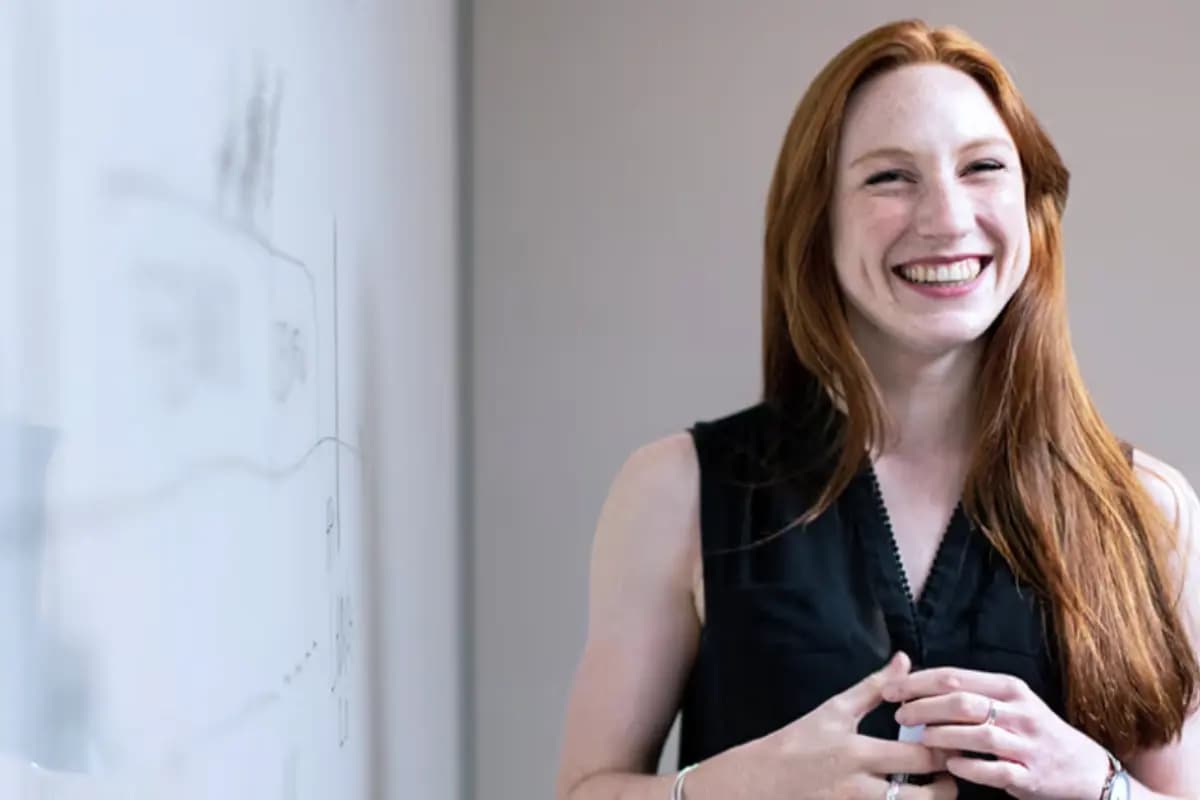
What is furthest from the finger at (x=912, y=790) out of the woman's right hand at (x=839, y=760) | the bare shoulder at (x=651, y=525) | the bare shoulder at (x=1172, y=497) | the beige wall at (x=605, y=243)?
the beige wall at (x=605, y=243)

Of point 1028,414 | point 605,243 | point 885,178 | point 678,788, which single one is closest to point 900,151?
point 885,178

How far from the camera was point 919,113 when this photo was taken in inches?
49.8

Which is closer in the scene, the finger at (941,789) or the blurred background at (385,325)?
the blurred background at (385,325)

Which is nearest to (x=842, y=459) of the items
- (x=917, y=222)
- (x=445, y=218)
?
(x=917, y=222)

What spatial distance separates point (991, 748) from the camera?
3.61ft

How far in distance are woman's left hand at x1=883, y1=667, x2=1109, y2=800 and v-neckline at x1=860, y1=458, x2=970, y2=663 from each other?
9cm

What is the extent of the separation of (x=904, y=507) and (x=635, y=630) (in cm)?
30

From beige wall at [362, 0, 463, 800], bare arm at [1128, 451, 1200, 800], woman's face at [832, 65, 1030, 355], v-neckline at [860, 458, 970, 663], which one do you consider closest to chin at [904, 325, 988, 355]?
woman's face at [832, 65, 1030, 355]

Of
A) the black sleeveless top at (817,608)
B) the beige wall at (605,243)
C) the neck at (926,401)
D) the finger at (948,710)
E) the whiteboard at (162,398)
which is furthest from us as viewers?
the beige wall at (605,243)

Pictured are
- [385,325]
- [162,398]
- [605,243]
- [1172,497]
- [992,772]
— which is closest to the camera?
[162,398]

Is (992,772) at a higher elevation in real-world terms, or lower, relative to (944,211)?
A: lower

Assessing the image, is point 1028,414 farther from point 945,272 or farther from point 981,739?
point 981,739

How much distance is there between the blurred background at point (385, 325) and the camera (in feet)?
1.47

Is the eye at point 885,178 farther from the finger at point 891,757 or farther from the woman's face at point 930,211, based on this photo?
the finger at point 891,757
